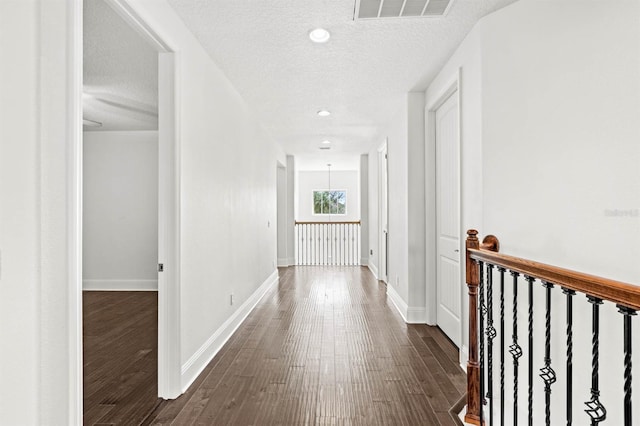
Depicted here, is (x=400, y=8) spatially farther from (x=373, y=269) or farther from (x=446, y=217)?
(x=373, y=269)

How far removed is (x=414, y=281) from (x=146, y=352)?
269 cm

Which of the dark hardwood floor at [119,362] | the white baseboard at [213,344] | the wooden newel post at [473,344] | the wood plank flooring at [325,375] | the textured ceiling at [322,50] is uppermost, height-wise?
the textured ceiling at [322,50]

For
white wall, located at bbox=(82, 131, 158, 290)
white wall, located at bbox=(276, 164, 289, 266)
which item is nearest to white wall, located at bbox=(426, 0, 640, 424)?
white wall, located at bbox=(82, 131, 158, 290)

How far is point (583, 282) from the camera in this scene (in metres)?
1.23

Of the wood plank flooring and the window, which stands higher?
the window

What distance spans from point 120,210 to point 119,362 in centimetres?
354

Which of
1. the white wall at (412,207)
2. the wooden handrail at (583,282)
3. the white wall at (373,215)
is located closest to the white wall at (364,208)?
the white wall at (373,215)

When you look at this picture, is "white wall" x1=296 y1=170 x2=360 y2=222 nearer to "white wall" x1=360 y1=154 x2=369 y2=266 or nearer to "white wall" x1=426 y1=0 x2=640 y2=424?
"white wall" x1=360 y1=154 x2=369 y2=266

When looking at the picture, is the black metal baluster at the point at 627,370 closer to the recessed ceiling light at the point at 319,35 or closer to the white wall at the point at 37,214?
the white wall at the point at 37,214

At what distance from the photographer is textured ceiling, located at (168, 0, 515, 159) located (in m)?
2.41

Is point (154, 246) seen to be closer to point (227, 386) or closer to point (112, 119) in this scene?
point (112, 119)

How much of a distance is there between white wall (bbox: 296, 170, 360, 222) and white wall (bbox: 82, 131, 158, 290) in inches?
266

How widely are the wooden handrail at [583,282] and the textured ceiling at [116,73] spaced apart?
2.54m

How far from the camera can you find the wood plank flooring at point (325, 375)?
2.21 m
